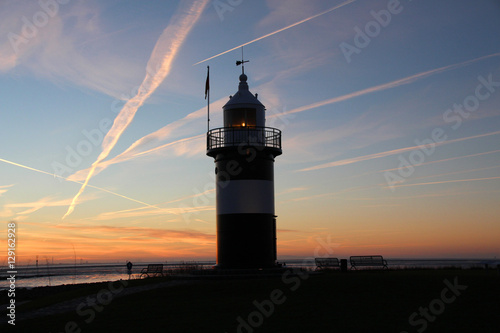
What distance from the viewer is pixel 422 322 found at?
13.6 m

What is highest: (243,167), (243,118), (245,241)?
(243,118)

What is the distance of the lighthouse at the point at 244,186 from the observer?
945 inches

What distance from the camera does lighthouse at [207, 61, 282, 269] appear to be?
2402 centimetres

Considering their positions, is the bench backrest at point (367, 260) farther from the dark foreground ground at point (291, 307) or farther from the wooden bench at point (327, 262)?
the dark foreground ground at point (291, 307)

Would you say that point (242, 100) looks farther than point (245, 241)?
Yes

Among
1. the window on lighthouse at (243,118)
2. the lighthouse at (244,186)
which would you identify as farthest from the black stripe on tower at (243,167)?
the window on lighthouse at (243,118)

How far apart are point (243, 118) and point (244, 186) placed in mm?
3439

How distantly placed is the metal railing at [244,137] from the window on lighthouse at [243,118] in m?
0.26

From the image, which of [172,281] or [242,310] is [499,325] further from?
[172,281]

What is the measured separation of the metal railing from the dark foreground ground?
6771 millimetres

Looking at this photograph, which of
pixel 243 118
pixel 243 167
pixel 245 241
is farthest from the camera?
A: pixel 243 118

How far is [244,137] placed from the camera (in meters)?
24.3

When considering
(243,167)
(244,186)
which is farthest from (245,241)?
(243,167)

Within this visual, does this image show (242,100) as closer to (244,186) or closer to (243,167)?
(243,167)
